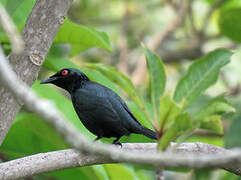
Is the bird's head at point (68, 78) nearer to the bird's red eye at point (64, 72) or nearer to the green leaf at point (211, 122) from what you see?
the bird's red eye at point (64, 72)

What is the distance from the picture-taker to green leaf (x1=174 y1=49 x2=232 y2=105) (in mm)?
1954

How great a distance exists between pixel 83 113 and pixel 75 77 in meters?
0.31

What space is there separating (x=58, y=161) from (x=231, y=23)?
2786 mm

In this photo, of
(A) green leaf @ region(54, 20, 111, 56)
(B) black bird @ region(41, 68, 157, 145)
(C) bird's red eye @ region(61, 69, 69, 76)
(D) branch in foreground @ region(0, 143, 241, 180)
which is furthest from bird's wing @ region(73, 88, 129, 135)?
(D) branch in foreground @ region(0, 143, 241, 180)

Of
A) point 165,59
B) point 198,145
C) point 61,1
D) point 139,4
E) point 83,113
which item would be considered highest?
point 61,1

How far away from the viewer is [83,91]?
249 cm

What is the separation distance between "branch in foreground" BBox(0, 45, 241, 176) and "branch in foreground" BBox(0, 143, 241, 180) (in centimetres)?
90

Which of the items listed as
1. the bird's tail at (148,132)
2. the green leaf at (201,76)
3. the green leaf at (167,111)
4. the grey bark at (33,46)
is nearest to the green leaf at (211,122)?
the green leaf at (167,111)

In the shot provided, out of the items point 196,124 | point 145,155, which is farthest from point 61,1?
point 145,155

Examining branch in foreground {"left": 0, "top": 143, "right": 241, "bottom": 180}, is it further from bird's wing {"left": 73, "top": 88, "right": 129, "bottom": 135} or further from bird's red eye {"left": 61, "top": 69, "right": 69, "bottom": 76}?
bird's red eye {"left": 61, "top": 69, "right": 69, "bottom": 76}

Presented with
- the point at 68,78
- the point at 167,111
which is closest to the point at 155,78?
the point at 167,111

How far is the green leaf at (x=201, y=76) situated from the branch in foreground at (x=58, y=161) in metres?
0.23

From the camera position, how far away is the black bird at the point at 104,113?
7.91 feet

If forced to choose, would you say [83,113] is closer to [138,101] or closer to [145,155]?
[138,101]
